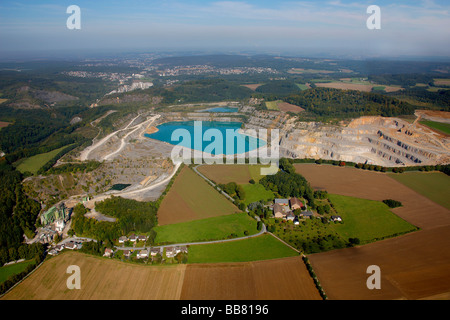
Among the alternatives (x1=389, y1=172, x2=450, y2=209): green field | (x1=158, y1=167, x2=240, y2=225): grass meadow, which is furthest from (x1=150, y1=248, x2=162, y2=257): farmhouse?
(x1=389, y1=172, x2=450, y2=209): green field

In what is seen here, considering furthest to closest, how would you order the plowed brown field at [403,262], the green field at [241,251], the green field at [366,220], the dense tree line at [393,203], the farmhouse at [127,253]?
the dense tree line at [393,203]
the green field at [366,220]
the farmhouse at [127,253]
the green field at [241,251]
the plowed brown field at [403,262]

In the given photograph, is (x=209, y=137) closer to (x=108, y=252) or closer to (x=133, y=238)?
(x=133, y=238)

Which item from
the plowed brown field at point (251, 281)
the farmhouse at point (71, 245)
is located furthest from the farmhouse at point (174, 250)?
the farmhouse at point (71, 245)

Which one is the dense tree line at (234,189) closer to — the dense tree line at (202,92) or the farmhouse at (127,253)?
the farmhouse at (127,253)

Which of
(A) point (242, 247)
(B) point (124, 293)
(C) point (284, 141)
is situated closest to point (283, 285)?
(A) point (242, 247)

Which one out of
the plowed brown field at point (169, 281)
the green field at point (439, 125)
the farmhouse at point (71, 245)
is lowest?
the plowed brown field at point (169, 281)
